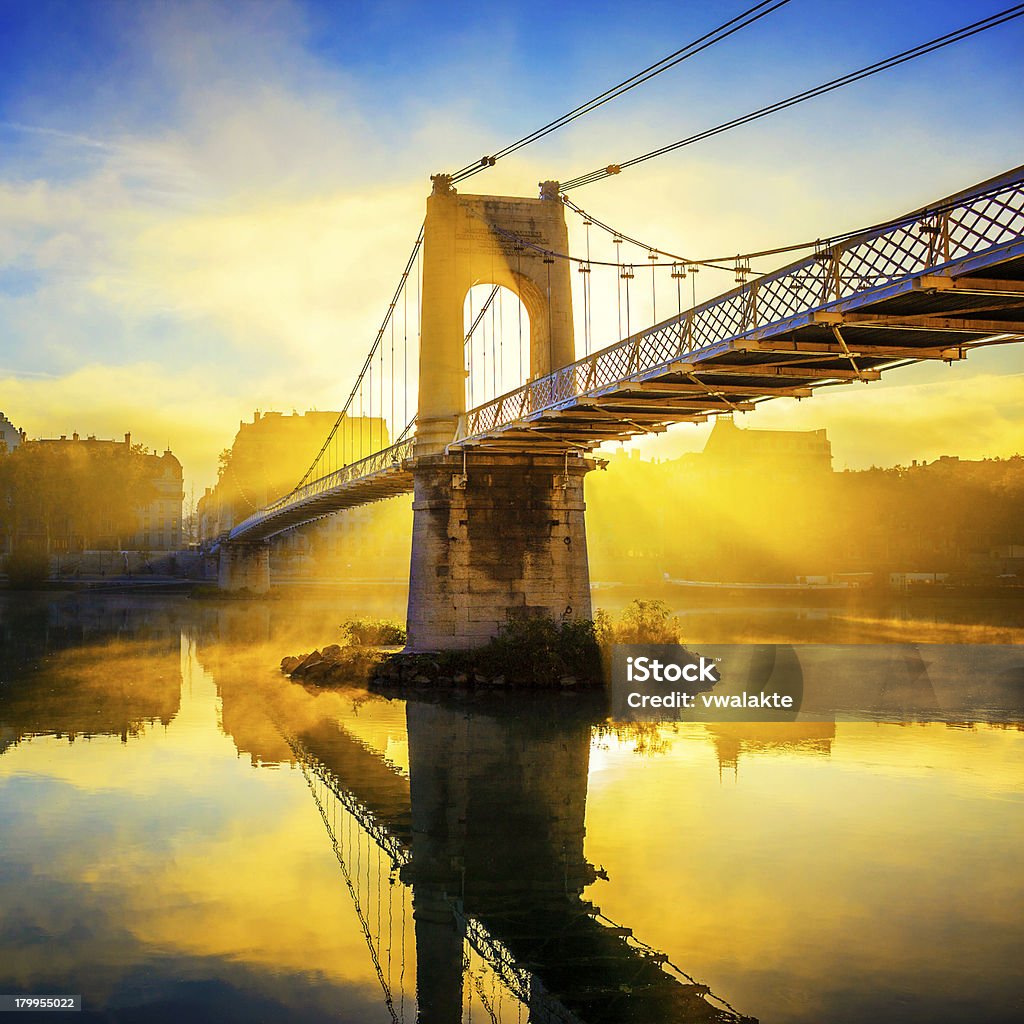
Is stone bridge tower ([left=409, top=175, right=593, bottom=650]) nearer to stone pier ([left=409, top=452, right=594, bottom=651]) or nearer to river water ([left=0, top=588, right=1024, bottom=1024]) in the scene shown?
stone pier ([left=409, top=452, right=594, bottom=651])

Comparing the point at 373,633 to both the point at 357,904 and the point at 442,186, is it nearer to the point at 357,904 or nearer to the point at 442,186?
the point at 442,186

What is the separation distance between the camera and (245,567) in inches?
3086

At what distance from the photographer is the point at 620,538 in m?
107

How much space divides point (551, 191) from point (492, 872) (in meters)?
23.6

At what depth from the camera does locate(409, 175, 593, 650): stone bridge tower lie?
30.8 metres

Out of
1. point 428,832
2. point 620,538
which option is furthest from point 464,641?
point 620,538

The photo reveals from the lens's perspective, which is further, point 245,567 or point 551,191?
point 245,567

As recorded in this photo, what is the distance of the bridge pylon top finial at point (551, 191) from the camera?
3341cm

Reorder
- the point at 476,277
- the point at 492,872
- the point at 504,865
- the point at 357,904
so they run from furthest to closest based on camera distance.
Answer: the point at 476,277, the point at 504,865, the point at 492,872, the point at 357,904

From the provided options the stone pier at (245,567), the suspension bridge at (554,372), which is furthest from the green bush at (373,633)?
the stone pier at (245,567)

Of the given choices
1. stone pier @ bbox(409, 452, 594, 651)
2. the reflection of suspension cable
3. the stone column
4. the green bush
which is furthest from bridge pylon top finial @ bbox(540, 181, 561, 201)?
the reflection of suspension cable

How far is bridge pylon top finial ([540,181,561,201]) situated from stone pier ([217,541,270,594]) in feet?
161

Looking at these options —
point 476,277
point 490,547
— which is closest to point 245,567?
point 476,277

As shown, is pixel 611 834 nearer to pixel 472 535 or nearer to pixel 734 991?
pixel 734 991
